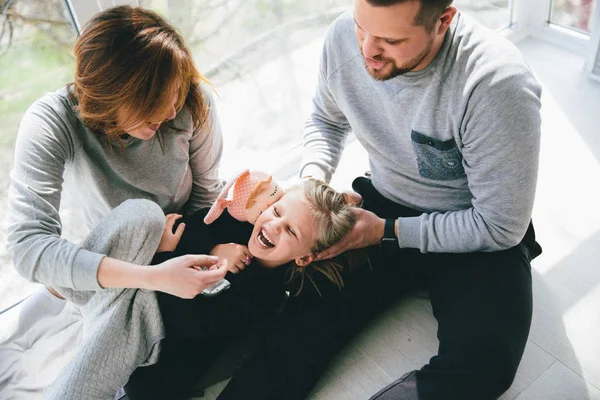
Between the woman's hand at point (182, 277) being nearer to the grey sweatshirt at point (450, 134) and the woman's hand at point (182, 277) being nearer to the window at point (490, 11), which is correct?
the grey sweatshirt at point (450, 134)

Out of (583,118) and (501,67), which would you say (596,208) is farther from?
(501,67)

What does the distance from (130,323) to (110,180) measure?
36 centimetres

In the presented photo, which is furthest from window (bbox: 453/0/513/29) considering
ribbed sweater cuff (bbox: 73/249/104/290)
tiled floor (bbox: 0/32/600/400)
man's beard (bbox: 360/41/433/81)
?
ribbed sweater cuff (bbox: 73/249/104/290)

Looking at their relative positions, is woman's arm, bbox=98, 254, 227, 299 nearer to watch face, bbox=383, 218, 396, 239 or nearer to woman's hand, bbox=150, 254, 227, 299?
woman's hand, bbox=150, 254, 227, 299

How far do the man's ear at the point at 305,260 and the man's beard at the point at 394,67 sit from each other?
448 mm

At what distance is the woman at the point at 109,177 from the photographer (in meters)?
1.28

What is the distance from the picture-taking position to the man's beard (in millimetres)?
1314

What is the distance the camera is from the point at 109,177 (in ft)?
5.08

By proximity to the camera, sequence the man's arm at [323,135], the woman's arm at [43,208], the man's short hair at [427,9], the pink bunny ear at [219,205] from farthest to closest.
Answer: the man's arm at [323,135]
the pink bunny ear at [219,205]
the woman's arm at [43,208]
the man's short hair at [427,9]

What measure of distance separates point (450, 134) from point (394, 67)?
0.20m

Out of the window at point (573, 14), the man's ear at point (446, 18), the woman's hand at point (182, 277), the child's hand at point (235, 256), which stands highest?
the man's ear at point (446, 18)

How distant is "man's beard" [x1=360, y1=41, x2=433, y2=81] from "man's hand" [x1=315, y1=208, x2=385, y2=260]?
33cm

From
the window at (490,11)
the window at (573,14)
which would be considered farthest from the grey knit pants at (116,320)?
the window at (573,14)

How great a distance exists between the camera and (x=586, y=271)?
173cm
